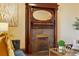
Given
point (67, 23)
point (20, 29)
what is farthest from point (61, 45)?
point (20, 29)

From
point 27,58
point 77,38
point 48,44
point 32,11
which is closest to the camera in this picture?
point 27,58

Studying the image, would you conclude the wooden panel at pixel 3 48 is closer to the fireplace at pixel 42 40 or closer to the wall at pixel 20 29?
the wall at pixel 20 29

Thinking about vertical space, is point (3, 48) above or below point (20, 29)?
below

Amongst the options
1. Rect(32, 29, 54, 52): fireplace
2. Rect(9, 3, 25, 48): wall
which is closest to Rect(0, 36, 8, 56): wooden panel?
Rect(9, 3, 25, 48): wall

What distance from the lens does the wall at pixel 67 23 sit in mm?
1179

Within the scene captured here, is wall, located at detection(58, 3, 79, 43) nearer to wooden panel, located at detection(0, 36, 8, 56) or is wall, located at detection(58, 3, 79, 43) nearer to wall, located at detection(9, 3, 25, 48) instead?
wall, located at detection(9, 3, 25, 48)

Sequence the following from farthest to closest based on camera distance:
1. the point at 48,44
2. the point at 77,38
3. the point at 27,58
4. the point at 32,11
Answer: the point at 32,11, the point at 48,44, the point at 77,38, the point at 27,58

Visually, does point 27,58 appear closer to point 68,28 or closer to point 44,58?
point 44,58

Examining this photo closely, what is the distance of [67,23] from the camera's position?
4.13 feet

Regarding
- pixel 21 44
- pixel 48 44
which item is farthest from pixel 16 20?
pixel 48 44

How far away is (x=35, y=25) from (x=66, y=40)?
421 mm

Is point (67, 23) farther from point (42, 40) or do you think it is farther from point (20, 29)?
point (20, 29)

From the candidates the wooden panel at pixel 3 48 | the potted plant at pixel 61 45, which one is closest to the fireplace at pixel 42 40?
the potted plant at pixel 61 45

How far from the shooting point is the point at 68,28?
Result: 1258mm
